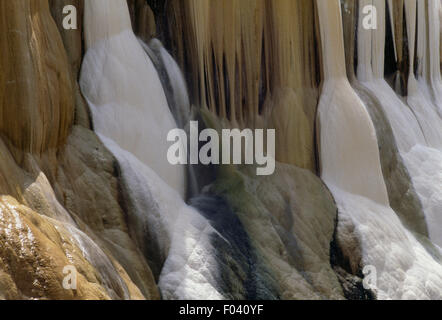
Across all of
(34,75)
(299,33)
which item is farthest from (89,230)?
(299,33)

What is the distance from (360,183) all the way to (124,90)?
3423 mm

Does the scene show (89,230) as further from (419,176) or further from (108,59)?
(419,176)

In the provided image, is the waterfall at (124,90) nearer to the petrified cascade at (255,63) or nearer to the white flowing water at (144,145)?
the white flowing water at (144,145)

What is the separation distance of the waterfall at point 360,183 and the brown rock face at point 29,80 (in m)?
3.80

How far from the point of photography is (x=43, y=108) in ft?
21.9

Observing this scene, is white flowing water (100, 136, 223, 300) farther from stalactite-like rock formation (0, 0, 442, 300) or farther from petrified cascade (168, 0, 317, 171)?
petrified cascade (168, 0, 317, 171)

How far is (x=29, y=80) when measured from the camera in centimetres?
638

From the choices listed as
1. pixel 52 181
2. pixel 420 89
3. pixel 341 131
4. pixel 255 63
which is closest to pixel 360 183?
pixel 341 131

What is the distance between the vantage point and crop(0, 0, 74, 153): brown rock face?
6.25 metres

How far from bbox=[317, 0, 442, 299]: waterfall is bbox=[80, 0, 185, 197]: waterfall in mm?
2299

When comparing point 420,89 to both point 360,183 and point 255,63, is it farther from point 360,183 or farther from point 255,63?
point 255,63

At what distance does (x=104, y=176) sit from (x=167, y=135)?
1.27 metres

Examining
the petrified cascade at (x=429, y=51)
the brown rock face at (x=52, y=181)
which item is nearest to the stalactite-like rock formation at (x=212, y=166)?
the brown rock face at (x=52, y=181)

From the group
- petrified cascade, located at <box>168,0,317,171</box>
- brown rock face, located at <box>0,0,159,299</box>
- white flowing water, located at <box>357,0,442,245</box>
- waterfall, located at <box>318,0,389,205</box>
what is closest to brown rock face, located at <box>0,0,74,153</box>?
brown rock face, located at <box>0,0,159,299</box>
